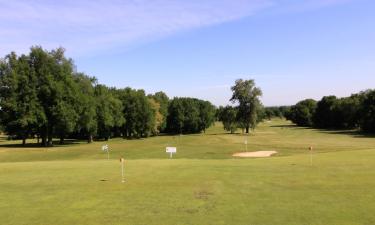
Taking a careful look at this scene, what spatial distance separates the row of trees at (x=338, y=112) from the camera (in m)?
112

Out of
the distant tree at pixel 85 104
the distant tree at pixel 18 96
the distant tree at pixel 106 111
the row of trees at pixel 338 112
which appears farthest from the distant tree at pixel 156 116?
the row of trees at pixel 338 112

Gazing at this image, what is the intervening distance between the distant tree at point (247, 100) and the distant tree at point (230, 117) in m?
1.49

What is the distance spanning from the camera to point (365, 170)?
25109 millimetres

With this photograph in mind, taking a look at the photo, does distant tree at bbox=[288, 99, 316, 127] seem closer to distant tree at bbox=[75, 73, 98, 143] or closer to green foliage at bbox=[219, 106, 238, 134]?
green foliage at bbox=[219, 106, 238, 134]

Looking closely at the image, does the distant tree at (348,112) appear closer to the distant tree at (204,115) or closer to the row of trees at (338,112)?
the row of trees at (338,112)

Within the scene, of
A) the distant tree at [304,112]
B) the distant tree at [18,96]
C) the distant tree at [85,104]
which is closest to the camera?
the distant tree at [18,96]

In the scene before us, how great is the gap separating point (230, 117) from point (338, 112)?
5619 cm

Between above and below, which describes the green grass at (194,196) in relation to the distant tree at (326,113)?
below

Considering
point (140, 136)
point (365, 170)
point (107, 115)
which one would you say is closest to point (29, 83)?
point (107, 115)

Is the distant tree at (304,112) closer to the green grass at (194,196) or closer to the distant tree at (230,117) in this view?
the distant tree at (230,117)

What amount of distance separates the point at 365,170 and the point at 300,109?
158704mm

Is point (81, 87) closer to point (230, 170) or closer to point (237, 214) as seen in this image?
point (230, 170)

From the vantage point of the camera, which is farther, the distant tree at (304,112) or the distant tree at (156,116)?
the distant tree at (304,112)

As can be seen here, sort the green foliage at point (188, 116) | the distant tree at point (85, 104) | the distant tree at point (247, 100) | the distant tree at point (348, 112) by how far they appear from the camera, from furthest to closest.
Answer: the green foliage at point (188, 116) < the distant tree at point (348, 112) < the distant tree at point (247, 100) < the distant tree at point (85, 104)
